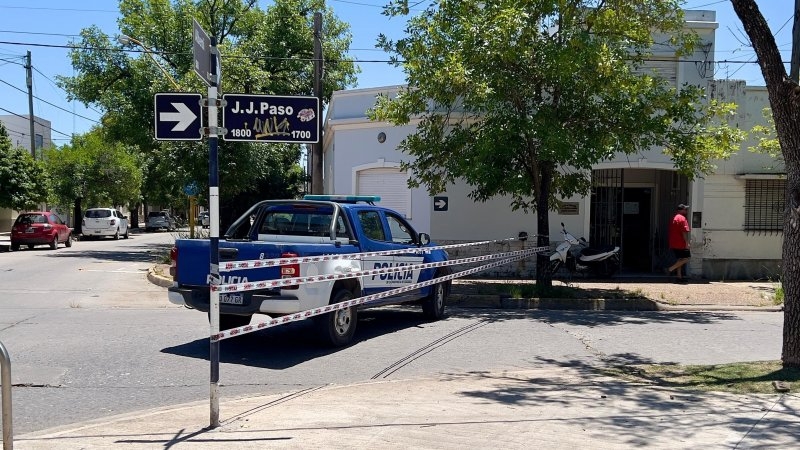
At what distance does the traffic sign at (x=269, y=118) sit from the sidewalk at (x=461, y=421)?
2.36 metres

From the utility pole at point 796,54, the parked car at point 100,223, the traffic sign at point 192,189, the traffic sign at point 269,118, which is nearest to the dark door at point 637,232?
the utility pole at point 796,54

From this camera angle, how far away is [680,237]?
16.2 metres

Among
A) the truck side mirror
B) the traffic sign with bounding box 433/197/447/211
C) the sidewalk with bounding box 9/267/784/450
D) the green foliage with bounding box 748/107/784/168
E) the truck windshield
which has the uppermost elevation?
the green foliage with bounding box 748/107/784/168

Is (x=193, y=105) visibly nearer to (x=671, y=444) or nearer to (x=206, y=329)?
(x=671, y=444)

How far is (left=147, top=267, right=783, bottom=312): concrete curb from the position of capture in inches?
523

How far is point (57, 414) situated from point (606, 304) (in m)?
10.2

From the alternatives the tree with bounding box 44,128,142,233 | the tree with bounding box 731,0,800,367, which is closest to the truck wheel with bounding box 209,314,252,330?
the tree with bounding box 731,0,800,367

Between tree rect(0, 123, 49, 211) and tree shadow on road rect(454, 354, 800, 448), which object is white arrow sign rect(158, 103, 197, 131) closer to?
tree shadow on road rect(454, 354, 800, 448)

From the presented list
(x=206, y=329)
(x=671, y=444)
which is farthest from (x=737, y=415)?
(x=206, y=329)

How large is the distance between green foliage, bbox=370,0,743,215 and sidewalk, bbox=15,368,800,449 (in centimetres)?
642

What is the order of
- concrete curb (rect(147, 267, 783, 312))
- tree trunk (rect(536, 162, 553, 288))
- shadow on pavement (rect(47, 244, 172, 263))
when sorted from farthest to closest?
shadow on pavement (rect(47, 244, 172, 263)), tree trunk (rect(536, 162, 553, 288)), concrete curb (rect(147, 267, 783, 312))

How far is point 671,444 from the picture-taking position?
5.23 meters

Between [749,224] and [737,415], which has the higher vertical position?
[749,224]

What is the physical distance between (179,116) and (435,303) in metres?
6.53
